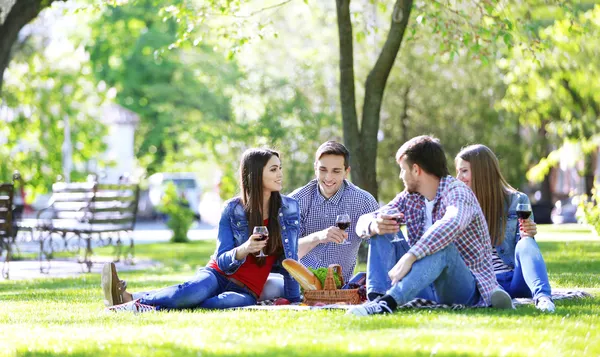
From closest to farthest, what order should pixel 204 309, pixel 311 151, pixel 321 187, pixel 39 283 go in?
pixel 204 309, pixel 321 187, pixel 39 283, pixel 311 151

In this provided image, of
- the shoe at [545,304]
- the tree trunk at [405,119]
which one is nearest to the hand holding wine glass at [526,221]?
the shoe at [545,304]

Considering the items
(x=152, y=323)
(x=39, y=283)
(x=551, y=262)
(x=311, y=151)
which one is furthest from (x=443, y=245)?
(x=311, y=151)

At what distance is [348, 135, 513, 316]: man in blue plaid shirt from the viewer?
7.46 meters

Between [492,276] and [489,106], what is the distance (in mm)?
24311

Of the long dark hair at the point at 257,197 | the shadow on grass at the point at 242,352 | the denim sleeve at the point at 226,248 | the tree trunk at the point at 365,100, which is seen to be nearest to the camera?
the shadow on grass at the point at 242,352

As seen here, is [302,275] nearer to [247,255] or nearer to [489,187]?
[247,255]

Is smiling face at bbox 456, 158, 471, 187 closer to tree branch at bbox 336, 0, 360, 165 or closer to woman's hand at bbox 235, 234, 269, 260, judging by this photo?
woman's hand at bbox 235, 234, 269, 260

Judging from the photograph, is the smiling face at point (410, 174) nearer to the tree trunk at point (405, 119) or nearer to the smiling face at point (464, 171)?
the smiling face at point (464, 171)

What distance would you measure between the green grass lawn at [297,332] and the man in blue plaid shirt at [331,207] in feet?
4.74

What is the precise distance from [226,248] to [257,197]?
47 centimetres

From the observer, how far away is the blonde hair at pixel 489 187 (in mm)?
8766

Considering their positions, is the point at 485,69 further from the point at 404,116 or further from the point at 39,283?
the point at 39,283

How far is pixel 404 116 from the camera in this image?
31.2 meters

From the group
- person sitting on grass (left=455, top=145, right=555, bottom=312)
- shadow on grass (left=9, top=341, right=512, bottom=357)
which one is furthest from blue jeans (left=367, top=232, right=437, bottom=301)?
shadow on grass (left=9, top=341, right=512, bottom=357)
